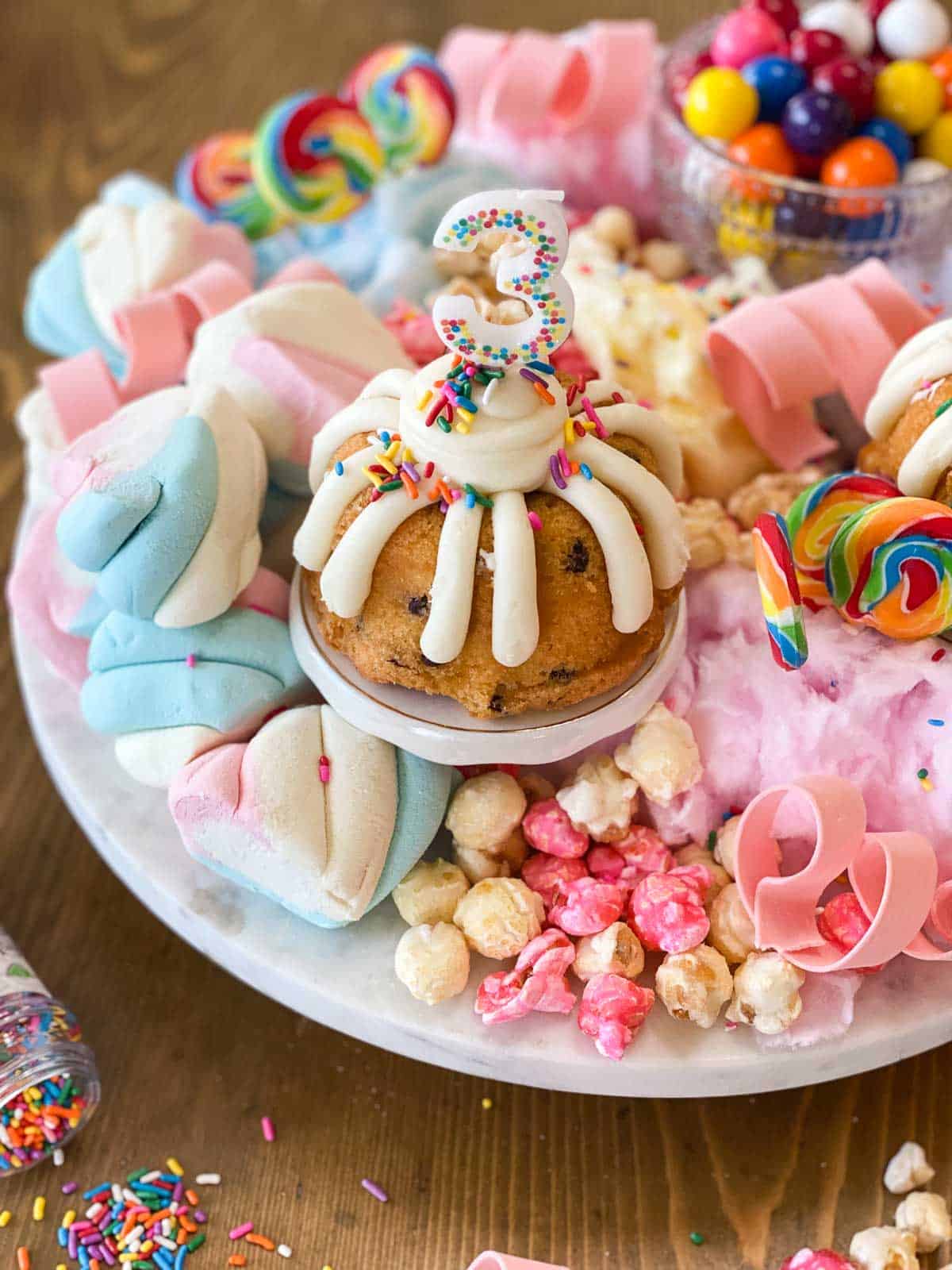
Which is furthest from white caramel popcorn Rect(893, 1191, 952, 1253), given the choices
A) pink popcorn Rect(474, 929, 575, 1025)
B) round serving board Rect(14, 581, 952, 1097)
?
pink popcorn Rect(474, 929, 575, 1025)

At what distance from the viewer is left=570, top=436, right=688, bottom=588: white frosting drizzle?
1215 millimetres

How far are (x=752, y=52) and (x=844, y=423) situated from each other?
2.19 ft

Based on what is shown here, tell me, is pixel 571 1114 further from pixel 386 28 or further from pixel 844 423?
pixel 386 28

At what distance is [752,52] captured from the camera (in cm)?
196

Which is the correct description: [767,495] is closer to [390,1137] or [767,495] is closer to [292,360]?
[292,360]

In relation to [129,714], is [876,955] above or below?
below

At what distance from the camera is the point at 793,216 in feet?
6.17

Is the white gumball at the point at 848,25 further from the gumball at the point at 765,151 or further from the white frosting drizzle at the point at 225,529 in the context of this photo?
the white frosting drizzle at the point at 225,529

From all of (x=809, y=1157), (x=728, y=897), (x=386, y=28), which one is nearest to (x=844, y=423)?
(x=728, y=897)

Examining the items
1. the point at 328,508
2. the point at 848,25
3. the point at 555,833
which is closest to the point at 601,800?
the point at 555,833

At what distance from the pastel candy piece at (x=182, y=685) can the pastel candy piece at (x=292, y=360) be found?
0.73ft

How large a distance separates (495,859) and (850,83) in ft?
4.21

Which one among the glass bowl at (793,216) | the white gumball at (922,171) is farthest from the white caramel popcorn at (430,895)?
the white gumball at (922,171)

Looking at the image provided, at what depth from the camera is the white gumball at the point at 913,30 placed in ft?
6.41
